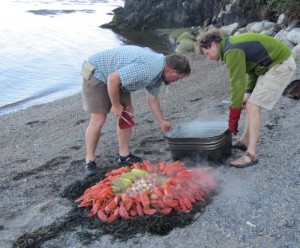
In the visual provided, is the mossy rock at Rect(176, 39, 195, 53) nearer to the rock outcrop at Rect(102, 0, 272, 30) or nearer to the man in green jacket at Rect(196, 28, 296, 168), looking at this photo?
the rock outcrop at Rect(102, 0, 272, 30)

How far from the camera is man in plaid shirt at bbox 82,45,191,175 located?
16.7 feet

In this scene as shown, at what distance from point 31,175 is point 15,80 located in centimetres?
1091

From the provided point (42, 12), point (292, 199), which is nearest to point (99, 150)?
point (292, 199)

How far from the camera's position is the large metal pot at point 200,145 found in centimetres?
557

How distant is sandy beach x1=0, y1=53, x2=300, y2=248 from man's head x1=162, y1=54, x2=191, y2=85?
1.37 meters

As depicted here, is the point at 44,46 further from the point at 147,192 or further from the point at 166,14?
the point at 147,192

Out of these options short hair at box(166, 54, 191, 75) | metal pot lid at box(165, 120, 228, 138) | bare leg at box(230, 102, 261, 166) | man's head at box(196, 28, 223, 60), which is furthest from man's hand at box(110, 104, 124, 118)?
bare leg at box(230, 102, 261, 166)

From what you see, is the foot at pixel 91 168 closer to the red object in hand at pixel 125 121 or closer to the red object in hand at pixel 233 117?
the red object in hand at pixel 125 121

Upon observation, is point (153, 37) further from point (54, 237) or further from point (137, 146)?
point (54, 237)

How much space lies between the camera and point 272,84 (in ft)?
Result: 17.9

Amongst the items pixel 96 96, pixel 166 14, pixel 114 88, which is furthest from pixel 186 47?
pixel 114 88

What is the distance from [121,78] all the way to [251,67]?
1633 millimetres

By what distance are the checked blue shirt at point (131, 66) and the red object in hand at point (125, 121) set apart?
0.42 m

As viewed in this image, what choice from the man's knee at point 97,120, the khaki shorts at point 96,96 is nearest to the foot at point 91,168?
the man's knee at point 97,120
